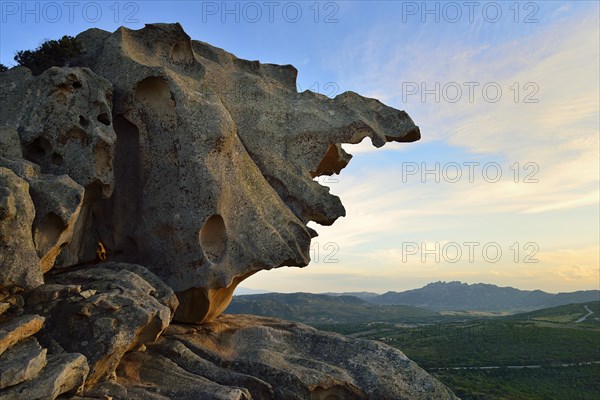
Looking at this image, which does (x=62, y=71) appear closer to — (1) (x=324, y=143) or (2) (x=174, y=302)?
(2) (x=174, y=302)

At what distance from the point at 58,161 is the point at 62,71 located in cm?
323

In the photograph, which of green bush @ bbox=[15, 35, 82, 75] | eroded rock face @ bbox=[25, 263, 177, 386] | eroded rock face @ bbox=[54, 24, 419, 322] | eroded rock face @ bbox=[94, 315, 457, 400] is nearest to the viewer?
eroded rock face @ bbox=[25, 263, 177, 386]

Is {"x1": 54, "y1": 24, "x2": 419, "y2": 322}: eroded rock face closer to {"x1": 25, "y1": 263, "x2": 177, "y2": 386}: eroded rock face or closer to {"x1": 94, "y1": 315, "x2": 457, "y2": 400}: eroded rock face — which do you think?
{"x1": 94, "y1": 315, "x2": 457, "y2": 400}: eroded rock face

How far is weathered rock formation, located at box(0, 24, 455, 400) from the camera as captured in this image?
1471 centimetres

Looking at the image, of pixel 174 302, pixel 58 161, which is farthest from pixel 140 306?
pixel 58 161

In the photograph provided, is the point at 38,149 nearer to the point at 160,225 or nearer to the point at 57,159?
the point at 57,159

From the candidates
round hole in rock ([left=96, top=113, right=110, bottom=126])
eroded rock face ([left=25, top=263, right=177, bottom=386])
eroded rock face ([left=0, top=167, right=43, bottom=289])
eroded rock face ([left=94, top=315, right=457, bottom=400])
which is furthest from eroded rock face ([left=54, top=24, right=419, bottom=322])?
eroded rock face ([left=0, top=167, right=43, bottom=289])

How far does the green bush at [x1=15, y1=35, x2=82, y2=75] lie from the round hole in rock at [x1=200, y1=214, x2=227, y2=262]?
9.25 meters

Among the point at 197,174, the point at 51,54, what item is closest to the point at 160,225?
the point at 197,174

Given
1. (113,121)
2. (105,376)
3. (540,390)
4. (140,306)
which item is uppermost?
(113,121)

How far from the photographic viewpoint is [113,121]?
68.1ft

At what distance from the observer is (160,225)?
19.1 m

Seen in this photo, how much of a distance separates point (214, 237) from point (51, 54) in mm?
10055

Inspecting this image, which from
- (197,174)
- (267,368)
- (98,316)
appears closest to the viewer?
(98,316)
